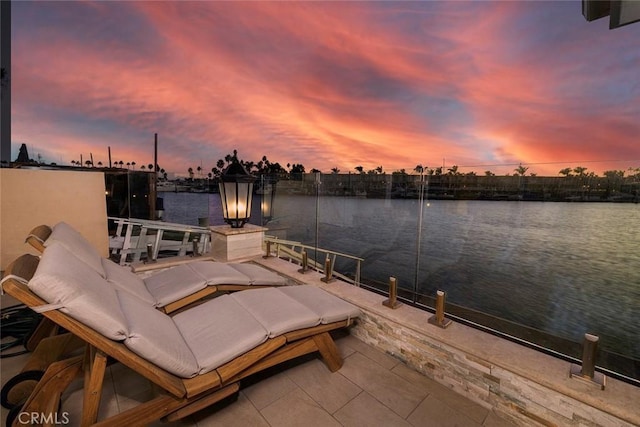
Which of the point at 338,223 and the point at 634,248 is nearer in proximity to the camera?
the point at 634,248

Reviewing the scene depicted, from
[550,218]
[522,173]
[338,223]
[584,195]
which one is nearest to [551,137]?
[550,218]

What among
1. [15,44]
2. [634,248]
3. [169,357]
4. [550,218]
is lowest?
[169,357]

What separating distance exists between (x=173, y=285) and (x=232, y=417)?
1.30 metres

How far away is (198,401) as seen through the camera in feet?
4.82

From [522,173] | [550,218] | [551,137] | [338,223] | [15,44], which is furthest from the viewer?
[15,44]

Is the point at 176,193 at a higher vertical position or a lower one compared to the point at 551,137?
lower

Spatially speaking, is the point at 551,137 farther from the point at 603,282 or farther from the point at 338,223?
the point at 338,223

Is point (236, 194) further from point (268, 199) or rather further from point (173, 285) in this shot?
point (173, 285)

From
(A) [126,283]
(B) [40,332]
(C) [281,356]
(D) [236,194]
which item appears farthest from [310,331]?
(D) [236,194]

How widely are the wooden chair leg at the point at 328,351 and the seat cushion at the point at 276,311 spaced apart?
0.42ft

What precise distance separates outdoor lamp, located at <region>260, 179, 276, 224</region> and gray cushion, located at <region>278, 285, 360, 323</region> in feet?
9.14

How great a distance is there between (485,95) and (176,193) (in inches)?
352

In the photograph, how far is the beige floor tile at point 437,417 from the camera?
159 cm

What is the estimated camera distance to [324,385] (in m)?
1.88
